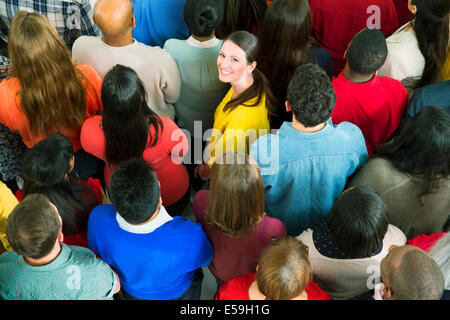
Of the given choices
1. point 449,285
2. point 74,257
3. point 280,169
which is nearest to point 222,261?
point 280,169

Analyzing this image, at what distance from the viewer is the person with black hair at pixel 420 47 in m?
2.03

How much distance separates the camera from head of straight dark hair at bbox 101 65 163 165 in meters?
1.61

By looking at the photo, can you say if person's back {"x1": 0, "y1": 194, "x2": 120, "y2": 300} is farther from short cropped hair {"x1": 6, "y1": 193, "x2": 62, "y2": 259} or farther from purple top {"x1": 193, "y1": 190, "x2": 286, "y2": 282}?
purple top {"x1": 193, "y1": 190, "x2": 286, "y2": 282}

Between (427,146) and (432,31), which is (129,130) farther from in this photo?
(432,31)

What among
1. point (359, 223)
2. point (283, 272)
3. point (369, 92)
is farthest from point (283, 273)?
point (369, 92)

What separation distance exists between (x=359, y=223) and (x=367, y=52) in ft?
3.04

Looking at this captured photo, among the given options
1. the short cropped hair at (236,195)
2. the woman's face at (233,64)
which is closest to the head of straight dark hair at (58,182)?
the short cropped hair at (236,195)

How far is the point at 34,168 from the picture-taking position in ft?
4.80

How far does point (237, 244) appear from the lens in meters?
1.51

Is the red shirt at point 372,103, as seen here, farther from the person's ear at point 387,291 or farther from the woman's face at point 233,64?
the person's ear at point 387,291

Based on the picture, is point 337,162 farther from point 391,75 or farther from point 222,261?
point 391,75

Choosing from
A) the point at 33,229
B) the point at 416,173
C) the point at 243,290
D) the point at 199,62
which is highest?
the point at 199,62

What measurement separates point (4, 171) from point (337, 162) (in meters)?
1.99

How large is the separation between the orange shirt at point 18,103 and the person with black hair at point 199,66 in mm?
493
